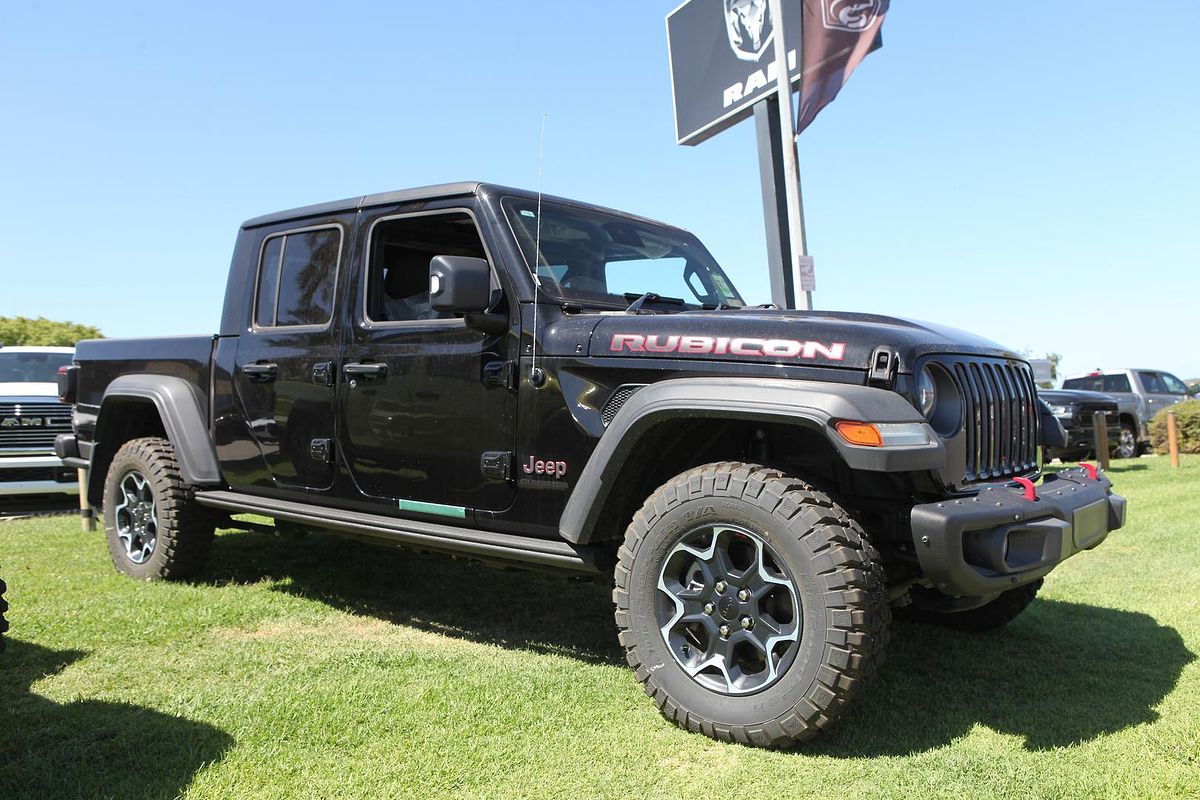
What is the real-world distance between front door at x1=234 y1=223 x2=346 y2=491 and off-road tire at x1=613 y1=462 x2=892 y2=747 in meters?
1.88

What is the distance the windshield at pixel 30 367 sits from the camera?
959 cm

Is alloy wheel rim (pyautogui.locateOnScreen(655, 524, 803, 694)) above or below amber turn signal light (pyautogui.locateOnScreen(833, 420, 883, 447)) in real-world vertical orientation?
below

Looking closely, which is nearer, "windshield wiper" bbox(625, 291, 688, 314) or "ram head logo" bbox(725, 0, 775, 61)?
"windshield wiper" bbox(625, 291, 688, 314)

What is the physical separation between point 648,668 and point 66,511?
26.8 feet

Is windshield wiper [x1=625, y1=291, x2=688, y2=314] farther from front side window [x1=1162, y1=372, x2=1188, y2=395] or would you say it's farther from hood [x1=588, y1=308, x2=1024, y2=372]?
front side window [x1=1162, y1=372, x2=1188, y2=395]

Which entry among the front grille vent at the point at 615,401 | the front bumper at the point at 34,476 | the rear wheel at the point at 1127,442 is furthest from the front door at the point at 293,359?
the rear wheel at the point at 1127,442

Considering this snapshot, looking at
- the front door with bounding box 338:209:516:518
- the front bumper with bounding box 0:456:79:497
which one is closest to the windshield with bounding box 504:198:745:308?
the front door with bounding box 338:209:516:518

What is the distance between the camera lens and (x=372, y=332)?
418 cm

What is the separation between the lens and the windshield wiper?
3.82 m

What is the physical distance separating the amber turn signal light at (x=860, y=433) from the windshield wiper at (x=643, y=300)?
4.07 feet

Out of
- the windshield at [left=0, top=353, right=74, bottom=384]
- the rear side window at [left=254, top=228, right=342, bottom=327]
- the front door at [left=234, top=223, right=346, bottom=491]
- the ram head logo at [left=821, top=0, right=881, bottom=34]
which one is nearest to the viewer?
the front door at [left=234, top=223, right=346, bottom=491]

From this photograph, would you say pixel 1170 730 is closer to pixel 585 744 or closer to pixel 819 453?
pixel 819 453

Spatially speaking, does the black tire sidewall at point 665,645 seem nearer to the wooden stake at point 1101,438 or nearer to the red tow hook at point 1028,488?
the red tow hook at point 1028,488

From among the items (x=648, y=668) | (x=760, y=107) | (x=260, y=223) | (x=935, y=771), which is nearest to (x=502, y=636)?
(x=648, y=668)
